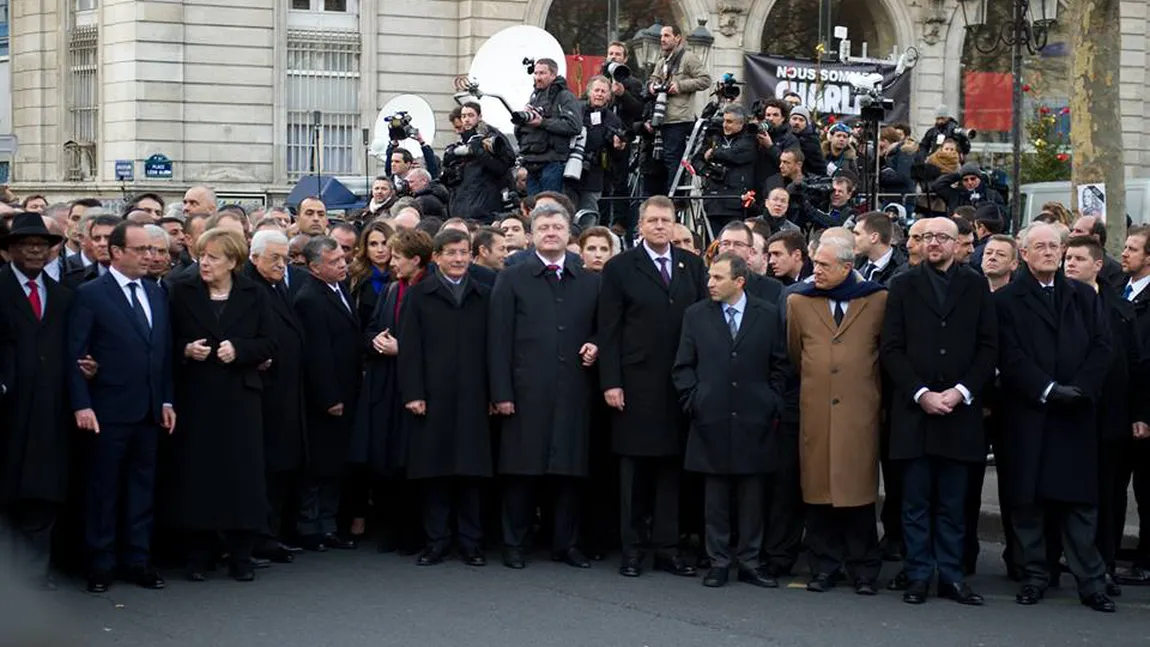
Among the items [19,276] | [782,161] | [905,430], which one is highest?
[782,161]

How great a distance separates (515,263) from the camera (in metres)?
12.7

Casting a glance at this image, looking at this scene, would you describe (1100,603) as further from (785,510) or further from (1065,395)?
(785,510)

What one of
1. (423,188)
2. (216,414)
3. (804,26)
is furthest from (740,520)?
(804,26)

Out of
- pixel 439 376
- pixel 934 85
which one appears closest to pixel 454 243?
pixel 439 376

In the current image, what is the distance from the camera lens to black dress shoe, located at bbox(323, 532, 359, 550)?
12.2 m

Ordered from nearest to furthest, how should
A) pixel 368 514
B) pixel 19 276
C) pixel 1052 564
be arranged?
pixel 19 276, pixel 1052 564, pixel 368 514

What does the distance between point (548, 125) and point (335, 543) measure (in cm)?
615

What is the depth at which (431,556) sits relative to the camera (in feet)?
37.9

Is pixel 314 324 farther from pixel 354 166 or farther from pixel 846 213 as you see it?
pixel 354 166

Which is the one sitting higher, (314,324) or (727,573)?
(314,324)

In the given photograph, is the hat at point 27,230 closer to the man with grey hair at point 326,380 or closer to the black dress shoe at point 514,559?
the man with grey hair at point 326,380

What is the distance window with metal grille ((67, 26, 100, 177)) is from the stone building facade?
28 mm

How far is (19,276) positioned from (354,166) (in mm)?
24866

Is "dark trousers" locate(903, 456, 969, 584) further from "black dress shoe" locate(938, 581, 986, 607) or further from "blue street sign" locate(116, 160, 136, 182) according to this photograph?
"blue street sign" locate(116, 160, 136, 182)
